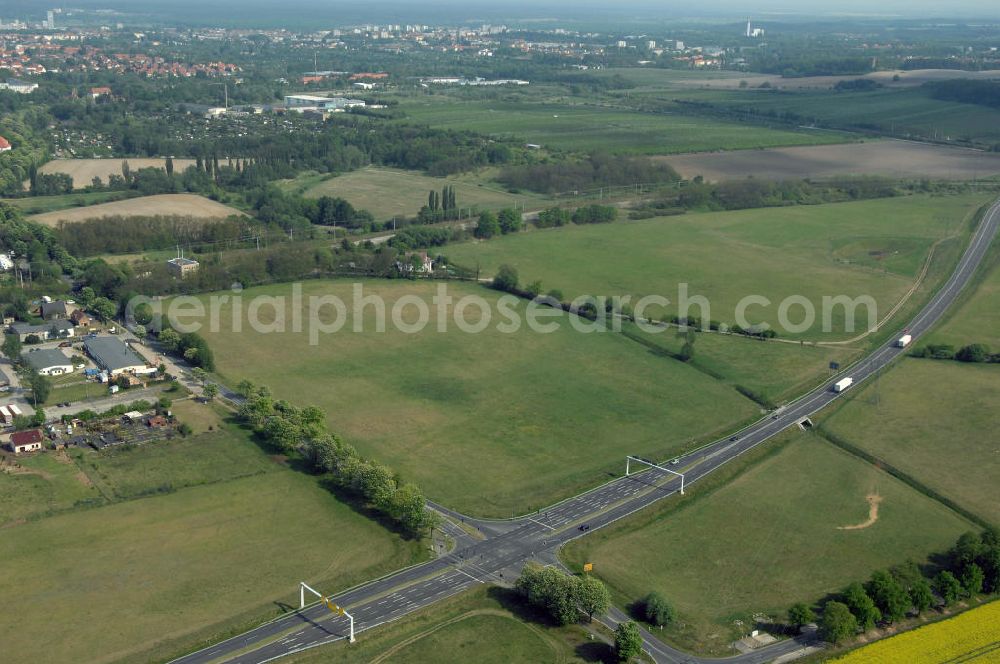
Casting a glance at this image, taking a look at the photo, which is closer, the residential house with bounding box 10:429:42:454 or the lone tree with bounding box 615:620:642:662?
the lone tree with bounding box 615:620:642:662

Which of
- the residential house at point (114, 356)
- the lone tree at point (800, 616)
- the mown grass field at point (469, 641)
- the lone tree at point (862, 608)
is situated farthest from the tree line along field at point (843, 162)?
the mown grass field at point (469, 641)

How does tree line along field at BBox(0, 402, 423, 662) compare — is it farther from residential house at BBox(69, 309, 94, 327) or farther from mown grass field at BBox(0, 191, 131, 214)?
mown grass field at BBox(0, 191, 131, 214)

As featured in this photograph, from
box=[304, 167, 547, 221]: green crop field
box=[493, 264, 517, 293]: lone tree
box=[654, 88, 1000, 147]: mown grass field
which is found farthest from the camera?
box=[654, 88, 1000, 147]: mown grass field

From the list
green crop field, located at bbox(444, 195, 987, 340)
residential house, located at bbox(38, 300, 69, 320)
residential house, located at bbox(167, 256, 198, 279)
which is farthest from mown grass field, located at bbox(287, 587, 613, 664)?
residential house, located at bbox(167, 256, 198, 279)

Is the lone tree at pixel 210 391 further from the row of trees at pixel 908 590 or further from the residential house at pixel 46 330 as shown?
the row of trees at pixel 908 590

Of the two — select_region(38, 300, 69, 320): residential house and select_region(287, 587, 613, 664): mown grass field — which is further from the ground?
select_region(38, 300, 69, 320): residential house

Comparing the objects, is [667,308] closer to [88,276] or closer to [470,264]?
[470,264]

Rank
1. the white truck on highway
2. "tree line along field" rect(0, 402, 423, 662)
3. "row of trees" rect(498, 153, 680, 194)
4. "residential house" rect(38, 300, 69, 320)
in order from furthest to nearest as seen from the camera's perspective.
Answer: "row of trees" rect(498, 153, 680, 194)
"residential house" rect(38, 300, 69, 320)
the white truck on highway
"tree line along field" rect(0, 402, 423, 662)

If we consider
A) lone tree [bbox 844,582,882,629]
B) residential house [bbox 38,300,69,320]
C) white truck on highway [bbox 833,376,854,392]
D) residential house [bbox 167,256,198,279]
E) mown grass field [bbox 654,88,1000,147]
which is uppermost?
mown grass field [bbox 654,88,1000,147]
